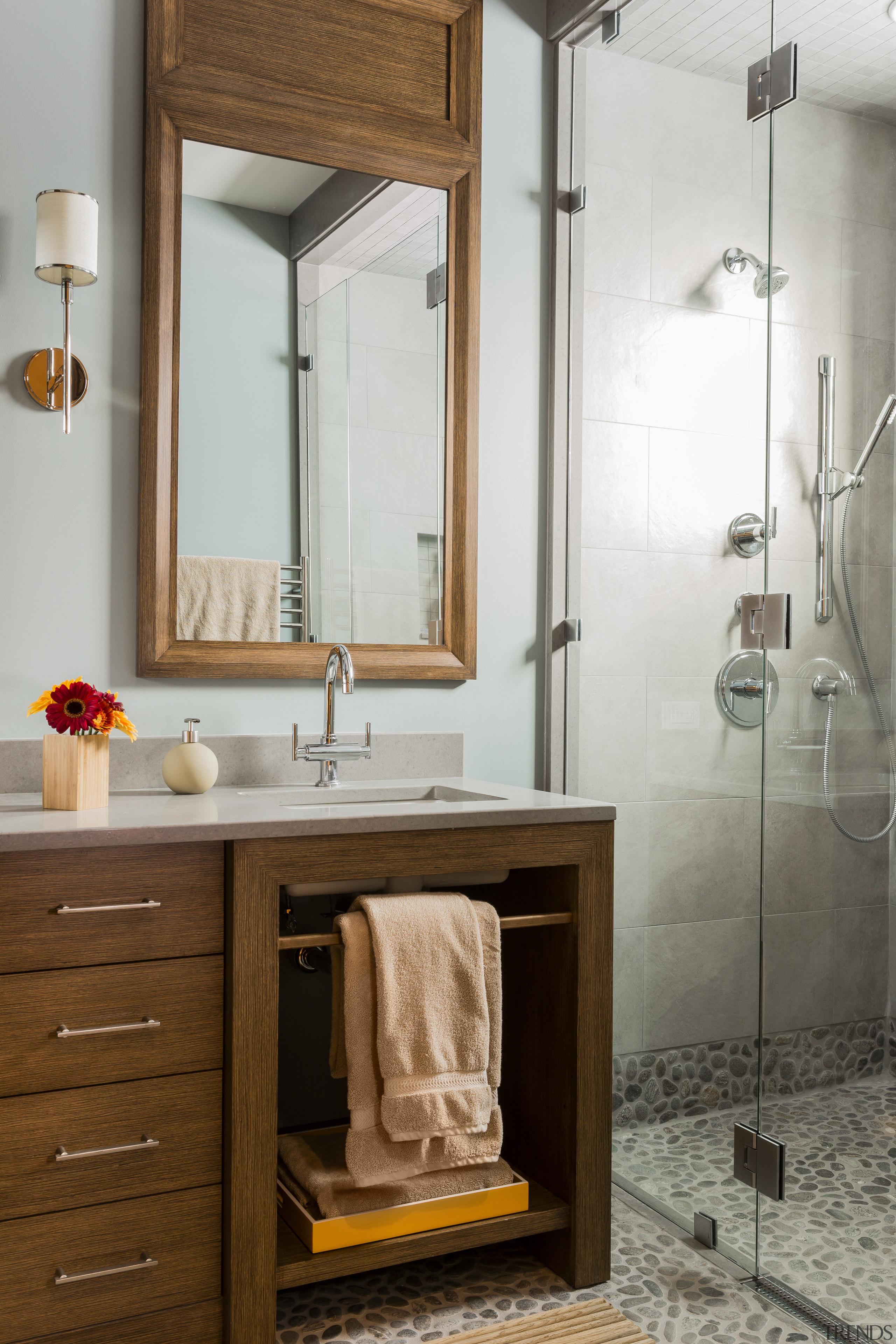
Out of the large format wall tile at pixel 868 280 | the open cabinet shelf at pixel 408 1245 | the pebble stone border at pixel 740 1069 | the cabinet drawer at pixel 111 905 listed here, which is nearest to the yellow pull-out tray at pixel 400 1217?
the open cabinet shelf at pixel 408 1245

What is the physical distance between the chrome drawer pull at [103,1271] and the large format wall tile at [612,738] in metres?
1.22

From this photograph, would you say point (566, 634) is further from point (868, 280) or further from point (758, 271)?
point (868, 280)

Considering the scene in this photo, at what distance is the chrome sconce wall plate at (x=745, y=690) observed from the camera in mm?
1886

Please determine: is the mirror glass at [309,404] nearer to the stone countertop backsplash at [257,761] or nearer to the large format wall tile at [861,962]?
the stone countertop backsplash at [257,761]

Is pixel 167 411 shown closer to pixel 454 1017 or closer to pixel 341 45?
pixel 341 45

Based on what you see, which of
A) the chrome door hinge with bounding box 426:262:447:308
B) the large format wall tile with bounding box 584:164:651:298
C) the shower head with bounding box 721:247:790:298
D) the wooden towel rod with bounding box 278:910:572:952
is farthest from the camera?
the chrome door hinge with bounding box 426:262:447:308

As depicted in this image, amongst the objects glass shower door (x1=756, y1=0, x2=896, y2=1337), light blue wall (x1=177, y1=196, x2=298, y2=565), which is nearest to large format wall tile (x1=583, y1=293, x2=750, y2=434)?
glass shower door (x1=756, y1=0, x2=896, y2=1337)

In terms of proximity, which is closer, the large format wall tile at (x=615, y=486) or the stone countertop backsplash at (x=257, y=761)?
the stone countertop backsplash at (x=257, y=761)

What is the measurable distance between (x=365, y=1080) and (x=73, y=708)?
0.74m

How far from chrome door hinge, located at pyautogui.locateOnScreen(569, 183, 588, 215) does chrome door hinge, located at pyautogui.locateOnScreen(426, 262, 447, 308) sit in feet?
1.11

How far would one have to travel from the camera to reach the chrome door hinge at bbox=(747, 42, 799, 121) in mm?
1830

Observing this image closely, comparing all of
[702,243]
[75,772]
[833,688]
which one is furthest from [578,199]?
[75,772]

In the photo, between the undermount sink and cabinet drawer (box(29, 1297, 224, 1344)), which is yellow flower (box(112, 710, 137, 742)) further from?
cabinet drawer (box(29, 1297, 224, 1344))

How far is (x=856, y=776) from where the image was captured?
5.70ft
